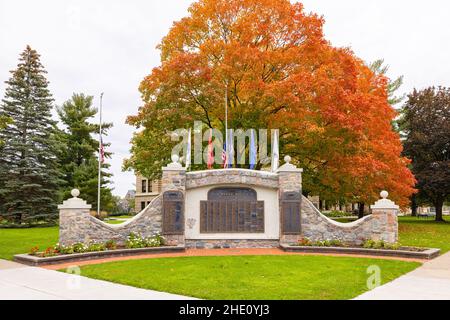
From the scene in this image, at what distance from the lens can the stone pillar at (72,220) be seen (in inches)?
592

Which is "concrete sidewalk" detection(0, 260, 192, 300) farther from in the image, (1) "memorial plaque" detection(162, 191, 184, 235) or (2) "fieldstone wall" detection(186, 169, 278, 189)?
(2) "fieldstone wall" detection(186, 169, 278, 189)

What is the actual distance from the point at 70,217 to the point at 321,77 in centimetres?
1337

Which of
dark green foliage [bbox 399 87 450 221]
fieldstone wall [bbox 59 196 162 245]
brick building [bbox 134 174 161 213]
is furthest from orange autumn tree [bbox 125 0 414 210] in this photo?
brick building [bbox 134 174 161 213]

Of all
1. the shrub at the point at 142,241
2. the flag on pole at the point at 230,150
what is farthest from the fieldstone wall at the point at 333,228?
the shrub at the point at 142,241

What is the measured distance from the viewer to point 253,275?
427 inches

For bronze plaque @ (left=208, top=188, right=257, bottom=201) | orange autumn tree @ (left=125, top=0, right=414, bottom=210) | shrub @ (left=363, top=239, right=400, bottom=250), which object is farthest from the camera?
orange autumn tree @ (left=125, top=0, right=414, bottom=210)

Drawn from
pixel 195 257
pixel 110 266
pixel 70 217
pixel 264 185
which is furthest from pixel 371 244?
pixel 70 217

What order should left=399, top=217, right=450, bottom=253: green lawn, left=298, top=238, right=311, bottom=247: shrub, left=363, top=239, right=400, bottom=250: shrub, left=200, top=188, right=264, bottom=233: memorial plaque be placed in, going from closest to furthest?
1. left=363, top=239, right=400, bottom=250: shrub
2. left=298, top=238, right=311, bottom=247: shrub
3. left=200, top=188, right=264, bottom=233: memorial plaque
4. left=399, top=217, right=450, bottom=253: green lawn

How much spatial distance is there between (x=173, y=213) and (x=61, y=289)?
790cm

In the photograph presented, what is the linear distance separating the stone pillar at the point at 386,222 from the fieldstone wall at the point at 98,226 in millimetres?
8925

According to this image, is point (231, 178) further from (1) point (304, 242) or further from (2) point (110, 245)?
(2) point (110, 245)

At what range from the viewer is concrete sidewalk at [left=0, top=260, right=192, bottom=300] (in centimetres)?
832

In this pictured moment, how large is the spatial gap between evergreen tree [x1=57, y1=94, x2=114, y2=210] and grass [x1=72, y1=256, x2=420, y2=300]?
93.7 ft

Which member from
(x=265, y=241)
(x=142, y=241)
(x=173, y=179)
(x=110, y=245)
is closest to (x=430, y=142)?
(x=265, y=241)
